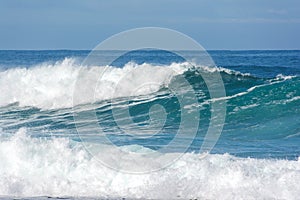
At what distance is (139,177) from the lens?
38.7 ft

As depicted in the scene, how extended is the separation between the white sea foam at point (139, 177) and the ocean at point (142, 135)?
2 cm

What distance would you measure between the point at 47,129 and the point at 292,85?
27.0ft

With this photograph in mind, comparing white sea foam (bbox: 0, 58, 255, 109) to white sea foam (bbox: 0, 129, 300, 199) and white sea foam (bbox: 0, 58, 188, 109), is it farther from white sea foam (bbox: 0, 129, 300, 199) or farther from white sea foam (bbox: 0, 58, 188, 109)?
white sea foam (bbox: 0, 129, 300, 199)

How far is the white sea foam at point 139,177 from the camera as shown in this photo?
1091 cm

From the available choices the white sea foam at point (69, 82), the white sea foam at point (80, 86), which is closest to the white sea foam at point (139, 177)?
the white sea foam at point (80, 86)

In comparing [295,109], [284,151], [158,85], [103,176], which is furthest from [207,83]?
[103,176]

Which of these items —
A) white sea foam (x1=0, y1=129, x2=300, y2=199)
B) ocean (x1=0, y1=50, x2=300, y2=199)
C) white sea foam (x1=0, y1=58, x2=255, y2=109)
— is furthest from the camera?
white sea foam (x1=0, y1=58, x2=255, y2=109)

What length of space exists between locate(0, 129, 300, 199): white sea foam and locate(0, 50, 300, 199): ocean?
2cm

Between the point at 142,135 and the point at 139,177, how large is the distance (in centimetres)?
533

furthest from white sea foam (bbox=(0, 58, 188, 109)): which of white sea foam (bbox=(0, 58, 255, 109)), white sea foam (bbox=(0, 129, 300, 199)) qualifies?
white sea foam (bbox=(0, 129, 300, 199))

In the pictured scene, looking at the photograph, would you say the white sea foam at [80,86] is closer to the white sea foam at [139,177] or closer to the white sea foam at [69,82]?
the white sea foam at [69,82]

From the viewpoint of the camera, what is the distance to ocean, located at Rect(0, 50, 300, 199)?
11.3 metres

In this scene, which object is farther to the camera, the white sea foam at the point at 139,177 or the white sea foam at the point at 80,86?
the white sea foam at the point at 80,86

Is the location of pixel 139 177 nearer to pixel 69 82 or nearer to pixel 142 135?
pixel 142 135
